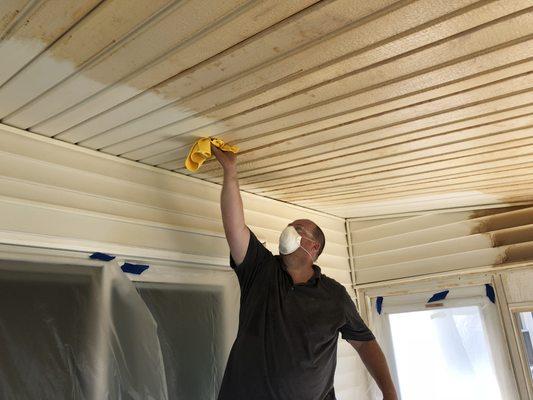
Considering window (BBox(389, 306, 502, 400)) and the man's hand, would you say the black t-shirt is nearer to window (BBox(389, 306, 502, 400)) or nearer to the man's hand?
the man's hand

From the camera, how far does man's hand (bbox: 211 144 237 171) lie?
2137 millimetres

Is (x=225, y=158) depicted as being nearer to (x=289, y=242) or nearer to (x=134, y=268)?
(x=289, y=242)

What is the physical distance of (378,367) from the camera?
7.60 ft

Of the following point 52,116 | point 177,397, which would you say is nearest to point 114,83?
point 52,116

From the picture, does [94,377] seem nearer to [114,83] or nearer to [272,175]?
[114,83]

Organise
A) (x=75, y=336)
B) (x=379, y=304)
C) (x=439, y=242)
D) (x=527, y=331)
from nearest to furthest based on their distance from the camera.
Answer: (x=75, y=336), (x=527, y=331), (x=439, y=242), (x=379, y=304)

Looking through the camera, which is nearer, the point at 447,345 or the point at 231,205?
the point at 231,205

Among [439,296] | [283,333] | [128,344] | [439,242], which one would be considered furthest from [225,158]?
[439,296]

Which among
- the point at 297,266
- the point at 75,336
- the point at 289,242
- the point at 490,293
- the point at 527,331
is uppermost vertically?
the point at 289,242

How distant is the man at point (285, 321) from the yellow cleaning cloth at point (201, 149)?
0.04 metres

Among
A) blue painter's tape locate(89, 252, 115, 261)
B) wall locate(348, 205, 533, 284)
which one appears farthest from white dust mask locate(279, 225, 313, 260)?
wall locate(348, 205, 533, 284)

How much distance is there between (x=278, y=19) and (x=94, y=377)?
1644 millimetres

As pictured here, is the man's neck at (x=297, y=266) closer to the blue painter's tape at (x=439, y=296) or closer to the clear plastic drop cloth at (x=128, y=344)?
the clear plastic drop cloth at (x=128, y=344)

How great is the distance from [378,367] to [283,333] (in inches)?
25.8
